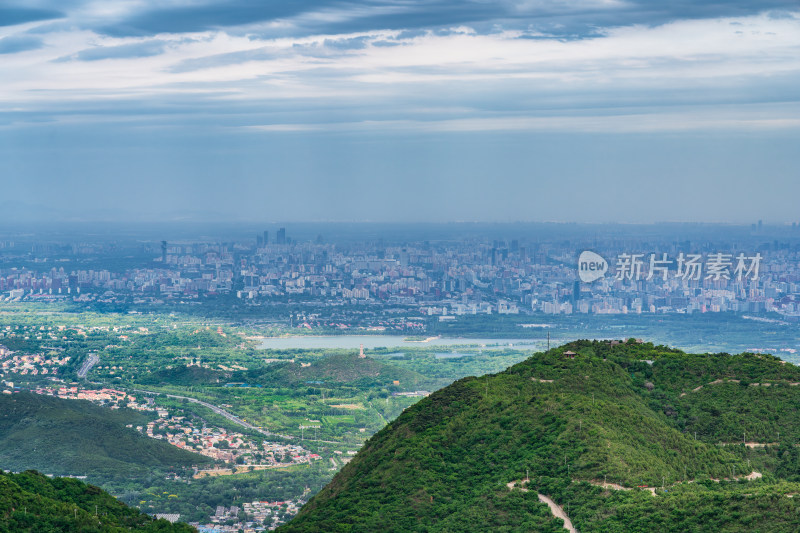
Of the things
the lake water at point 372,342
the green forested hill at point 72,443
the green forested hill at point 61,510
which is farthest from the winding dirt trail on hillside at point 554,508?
the lake water at point 372,342

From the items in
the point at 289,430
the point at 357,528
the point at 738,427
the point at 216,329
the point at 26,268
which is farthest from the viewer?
the point at 26,268

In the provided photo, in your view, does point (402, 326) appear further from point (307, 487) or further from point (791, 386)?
point (791, 386)

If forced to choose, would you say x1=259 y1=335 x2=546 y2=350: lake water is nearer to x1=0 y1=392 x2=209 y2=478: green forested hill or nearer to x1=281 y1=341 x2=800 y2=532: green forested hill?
x1=0 y1=392 x2=209 y2=478: green forested hill

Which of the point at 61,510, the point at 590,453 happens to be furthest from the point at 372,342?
the point at 61,510

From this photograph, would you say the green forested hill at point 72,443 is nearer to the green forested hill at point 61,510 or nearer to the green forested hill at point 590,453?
the green forested hill at point 61,510

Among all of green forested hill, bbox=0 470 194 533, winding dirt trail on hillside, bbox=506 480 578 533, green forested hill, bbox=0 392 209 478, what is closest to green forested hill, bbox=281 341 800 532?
winding dirt trail on hillside, bbox=506 480 578 533

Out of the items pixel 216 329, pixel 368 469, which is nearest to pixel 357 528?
pixel 368 469
